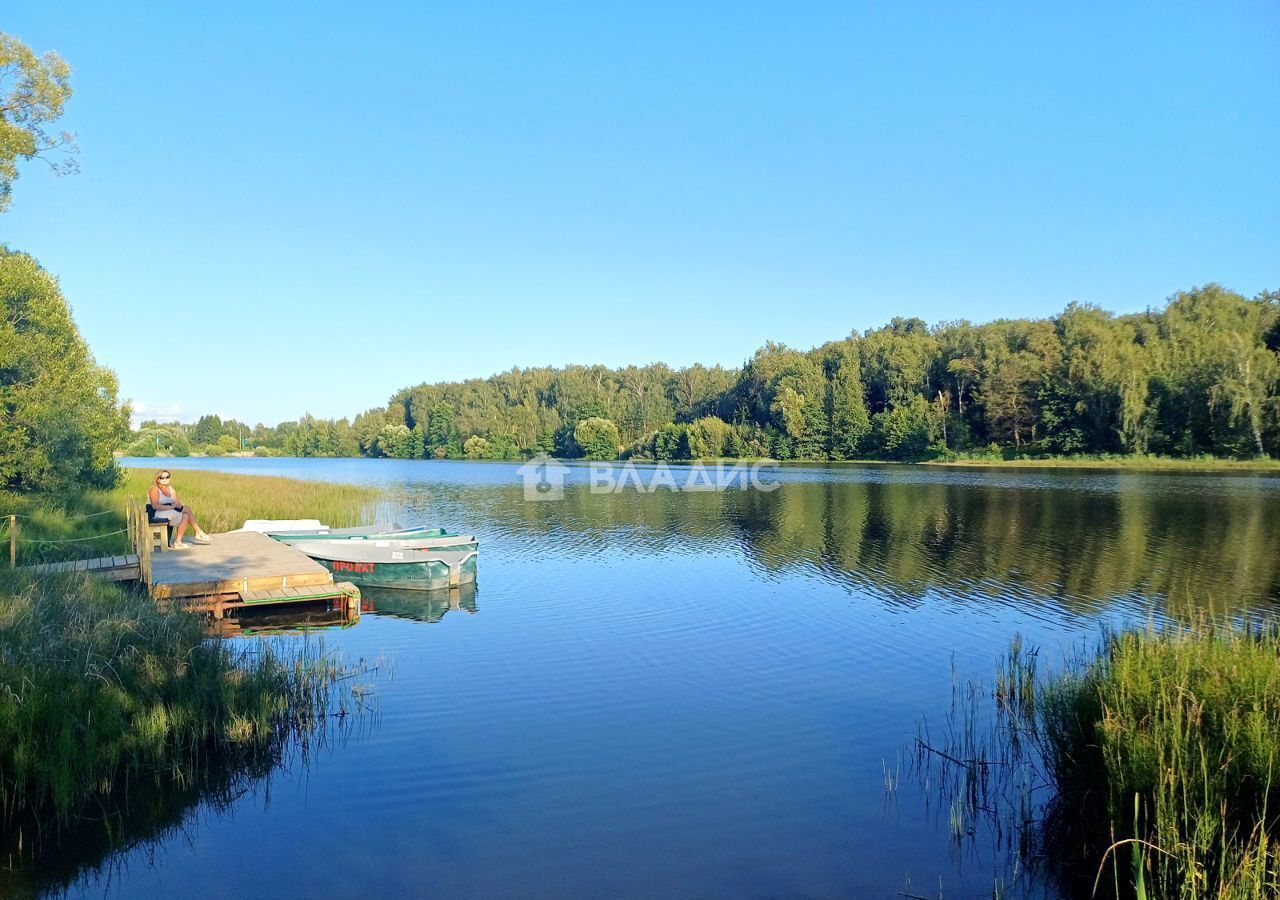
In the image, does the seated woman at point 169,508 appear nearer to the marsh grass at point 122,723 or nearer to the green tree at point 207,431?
the marsh grass at point 122,723

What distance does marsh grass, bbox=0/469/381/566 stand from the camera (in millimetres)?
17406

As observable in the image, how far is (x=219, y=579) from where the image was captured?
13.8m

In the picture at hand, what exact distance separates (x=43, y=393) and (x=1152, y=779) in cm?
2461

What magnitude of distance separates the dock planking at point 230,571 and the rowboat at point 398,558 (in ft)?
3.57

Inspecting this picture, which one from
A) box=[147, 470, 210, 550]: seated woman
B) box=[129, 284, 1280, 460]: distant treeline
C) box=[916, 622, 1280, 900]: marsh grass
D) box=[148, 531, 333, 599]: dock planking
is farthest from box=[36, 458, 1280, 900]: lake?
box=[129, 284, 1280, 460]: distant treeline

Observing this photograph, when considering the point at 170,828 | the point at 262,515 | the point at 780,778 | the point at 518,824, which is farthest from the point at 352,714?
the point at 262,515

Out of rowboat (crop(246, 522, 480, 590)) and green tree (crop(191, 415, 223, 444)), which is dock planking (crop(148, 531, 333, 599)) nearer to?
rowboat (crop(246, 522, 480, 590))

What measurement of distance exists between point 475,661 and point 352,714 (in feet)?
9.62

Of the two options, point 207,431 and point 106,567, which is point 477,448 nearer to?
point 207,431

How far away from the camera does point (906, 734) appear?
356 inches

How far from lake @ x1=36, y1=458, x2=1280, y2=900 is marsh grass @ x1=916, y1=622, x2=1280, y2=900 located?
47 cm

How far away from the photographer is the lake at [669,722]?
6.15 m

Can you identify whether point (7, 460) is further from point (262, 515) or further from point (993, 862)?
point (993, 862)

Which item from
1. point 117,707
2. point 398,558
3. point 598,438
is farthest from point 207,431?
point 117,707
